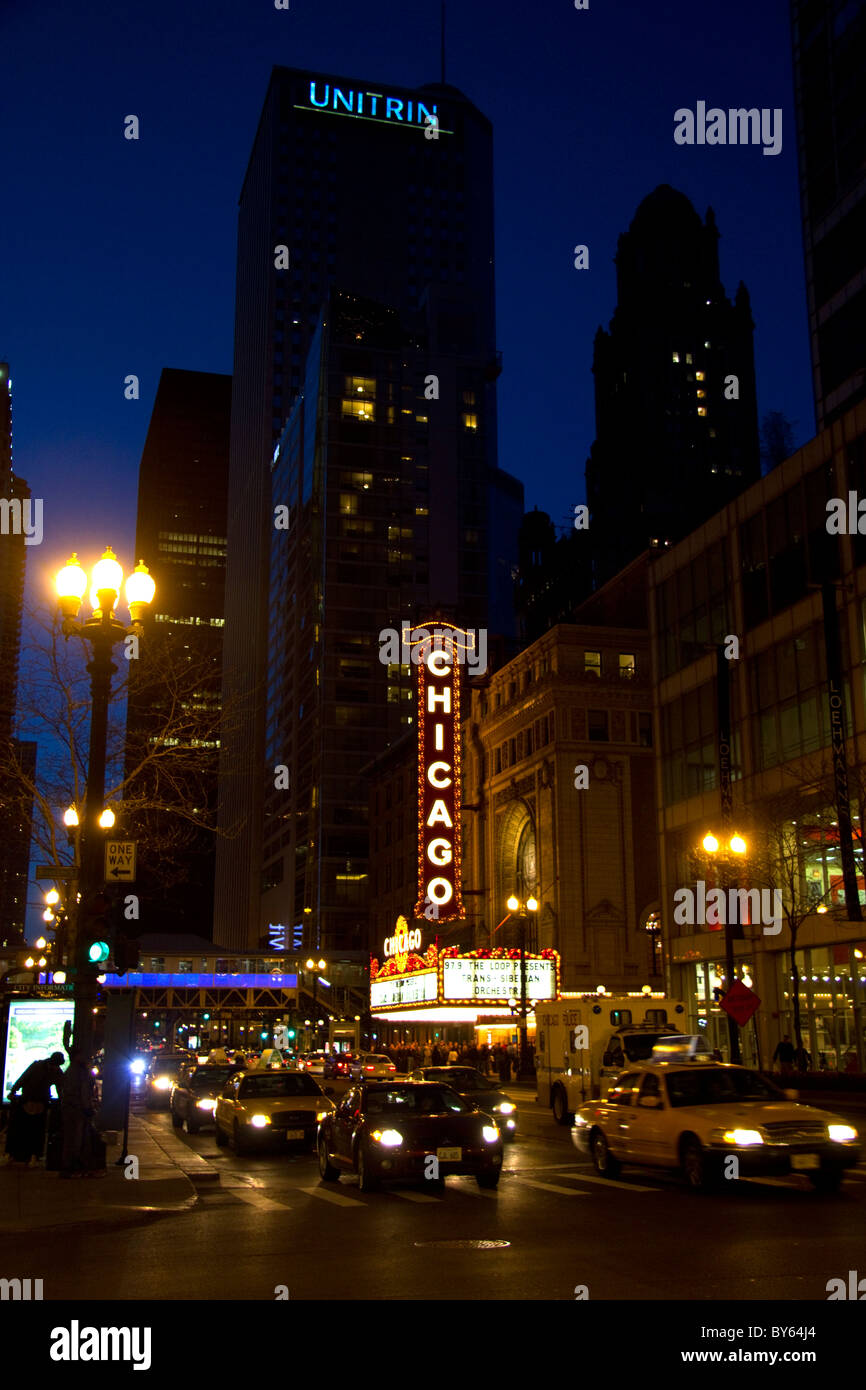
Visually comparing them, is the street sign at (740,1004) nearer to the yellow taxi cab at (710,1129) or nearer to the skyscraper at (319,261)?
the yellow taxi cab at (710,1129)

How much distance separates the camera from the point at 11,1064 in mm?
22359

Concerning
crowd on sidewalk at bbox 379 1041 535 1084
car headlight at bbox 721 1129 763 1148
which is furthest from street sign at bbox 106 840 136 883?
crowd on sidewalk at bbox 379 1041 535 1084

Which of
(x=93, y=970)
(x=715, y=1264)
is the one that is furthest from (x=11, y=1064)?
(x=715, y=1264)

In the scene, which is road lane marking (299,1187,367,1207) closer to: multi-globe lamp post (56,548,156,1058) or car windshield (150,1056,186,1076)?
multi-globe lamp post (56,548,156,1058)

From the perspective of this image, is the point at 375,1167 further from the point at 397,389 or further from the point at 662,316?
the point at 662,316

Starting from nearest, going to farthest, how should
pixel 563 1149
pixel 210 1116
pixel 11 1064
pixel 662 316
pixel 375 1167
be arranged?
pixel 375 1167
pixel 11 1064
pixel 563 1149
pixel 210 1116
pixel 662 316

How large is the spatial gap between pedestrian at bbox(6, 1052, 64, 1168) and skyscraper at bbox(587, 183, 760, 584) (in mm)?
119304

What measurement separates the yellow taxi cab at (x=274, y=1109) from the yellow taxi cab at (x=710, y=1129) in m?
6.83

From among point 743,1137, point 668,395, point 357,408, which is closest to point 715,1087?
point 743,1137

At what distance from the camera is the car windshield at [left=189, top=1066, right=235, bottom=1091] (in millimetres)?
31828

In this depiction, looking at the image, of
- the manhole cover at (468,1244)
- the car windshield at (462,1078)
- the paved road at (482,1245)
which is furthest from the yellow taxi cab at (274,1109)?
the manhole cover at (468,1244)

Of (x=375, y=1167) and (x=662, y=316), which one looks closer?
(x=375, y=1167)

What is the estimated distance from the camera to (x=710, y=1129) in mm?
15875
